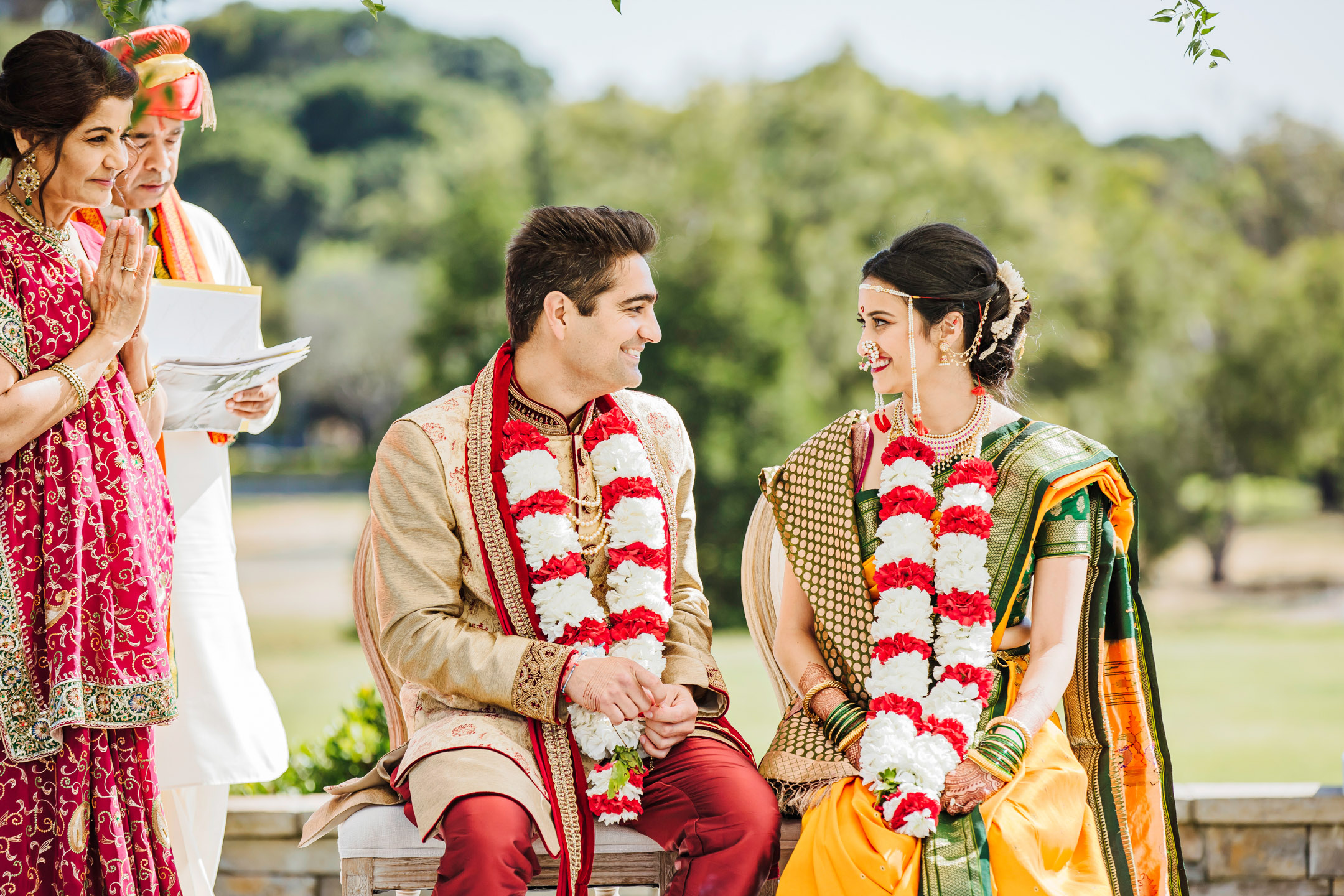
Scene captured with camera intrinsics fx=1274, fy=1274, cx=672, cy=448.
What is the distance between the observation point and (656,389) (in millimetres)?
23703

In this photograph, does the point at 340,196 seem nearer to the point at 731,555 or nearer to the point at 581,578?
the point at 731,555

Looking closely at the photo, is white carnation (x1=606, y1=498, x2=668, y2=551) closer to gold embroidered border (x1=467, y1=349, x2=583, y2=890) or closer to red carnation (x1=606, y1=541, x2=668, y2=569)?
red carnation (x1=606, y1=541, x2=668, y2=569)

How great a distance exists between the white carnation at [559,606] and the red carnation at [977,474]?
0.93 meters

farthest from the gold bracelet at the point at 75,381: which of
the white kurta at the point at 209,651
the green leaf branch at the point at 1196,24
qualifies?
the green leaf branch at the point at 1196,24

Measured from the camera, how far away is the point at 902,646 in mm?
2994

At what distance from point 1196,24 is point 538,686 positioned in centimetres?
212

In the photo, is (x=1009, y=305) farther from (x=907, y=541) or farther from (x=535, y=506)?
(x=535, y=506)

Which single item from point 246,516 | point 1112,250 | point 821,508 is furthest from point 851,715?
point 246,516

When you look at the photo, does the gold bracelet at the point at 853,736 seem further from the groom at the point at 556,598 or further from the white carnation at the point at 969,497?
the white carnation at the point at 969,497

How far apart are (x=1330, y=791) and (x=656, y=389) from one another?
19973 mm

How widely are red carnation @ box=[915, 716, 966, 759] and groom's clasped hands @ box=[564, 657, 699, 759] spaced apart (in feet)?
1.75

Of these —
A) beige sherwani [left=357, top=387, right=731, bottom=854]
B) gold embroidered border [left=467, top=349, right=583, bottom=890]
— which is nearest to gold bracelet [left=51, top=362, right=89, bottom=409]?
beige sherwani [left=357, top=387, right=731, bottom=854]

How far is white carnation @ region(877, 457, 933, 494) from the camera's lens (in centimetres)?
308

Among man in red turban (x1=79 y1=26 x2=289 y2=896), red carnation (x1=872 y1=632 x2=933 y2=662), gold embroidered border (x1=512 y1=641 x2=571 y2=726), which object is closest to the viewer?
gold embroidered border (x1=512 y1=641 x2=571 y2=726)
